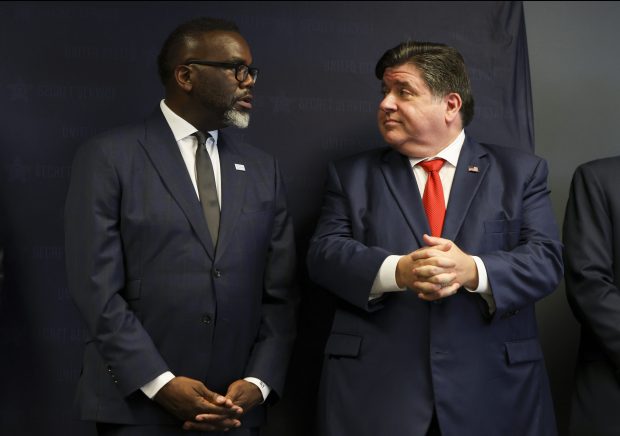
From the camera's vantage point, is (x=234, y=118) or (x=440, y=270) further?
(x=234, y=118)

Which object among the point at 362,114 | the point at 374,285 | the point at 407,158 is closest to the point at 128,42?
the point at 362,114

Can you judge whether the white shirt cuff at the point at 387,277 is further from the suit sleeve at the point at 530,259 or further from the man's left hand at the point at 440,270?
the suit sleeve at the point at 530,259

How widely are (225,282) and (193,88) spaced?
23.6 inches

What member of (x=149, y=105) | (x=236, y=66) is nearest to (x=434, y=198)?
(x=236, y=66)

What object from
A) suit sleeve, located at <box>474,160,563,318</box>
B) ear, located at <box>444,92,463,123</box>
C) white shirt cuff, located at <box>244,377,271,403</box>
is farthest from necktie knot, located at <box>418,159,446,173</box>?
white shirt cuff, located at <box>244,377,271,403</box>

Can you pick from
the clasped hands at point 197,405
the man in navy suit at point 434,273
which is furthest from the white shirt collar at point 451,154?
the clasped hands at point 197,405

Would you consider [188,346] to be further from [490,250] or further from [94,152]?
[490,250]

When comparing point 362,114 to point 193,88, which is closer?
point 193,88

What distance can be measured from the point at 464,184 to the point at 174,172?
2.76 feet

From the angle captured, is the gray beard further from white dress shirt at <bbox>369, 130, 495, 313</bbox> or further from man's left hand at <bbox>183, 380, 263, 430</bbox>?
man's left hand at <bbox>183, 380, 263, 430</bbox>

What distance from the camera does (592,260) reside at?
2.71 meters

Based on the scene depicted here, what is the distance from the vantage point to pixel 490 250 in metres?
2.50

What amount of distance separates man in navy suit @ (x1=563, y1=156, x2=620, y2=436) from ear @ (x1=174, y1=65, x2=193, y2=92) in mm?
1286

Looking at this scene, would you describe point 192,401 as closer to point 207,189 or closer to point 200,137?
point 207,189
